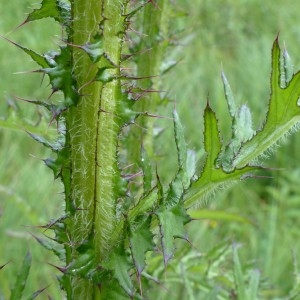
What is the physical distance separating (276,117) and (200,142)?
2.31 m

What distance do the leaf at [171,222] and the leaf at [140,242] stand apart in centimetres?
3

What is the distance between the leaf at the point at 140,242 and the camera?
0.87 meters

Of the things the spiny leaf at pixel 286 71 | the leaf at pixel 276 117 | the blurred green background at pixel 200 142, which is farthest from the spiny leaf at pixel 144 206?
the blurred green background at pixel 200 142

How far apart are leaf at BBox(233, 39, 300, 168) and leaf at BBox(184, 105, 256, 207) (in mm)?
30

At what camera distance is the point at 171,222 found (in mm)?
872

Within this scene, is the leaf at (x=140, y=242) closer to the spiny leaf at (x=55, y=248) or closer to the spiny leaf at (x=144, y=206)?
the spiny leaf at (x=144, y=206)

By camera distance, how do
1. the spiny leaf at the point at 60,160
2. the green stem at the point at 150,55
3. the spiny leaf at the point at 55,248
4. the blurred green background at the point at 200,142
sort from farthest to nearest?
1. the blurred green background at the point at 200,142
2. the green stem at the point at 150,55
3. the spiny leaf at the point at 55,248
4. the spiny leaf at the point at 60,160

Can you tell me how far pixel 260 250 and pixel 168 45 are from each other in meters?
1.81

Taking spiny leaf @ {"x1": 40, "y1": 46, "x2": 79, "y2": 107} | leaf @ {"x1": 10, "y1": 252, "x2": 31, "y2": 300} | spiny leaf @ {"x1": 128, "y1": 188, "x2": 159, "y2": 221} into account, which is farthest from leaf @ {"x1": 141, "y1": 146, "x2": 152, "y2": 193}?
leaf @ {"x1": 10, "y1": 252, "x2": 31, "y2": 300}

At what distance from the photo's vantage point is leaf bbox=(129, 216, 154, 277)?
0.87 m

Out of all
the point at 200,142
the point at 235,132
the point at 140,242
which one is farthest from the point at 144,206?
the point at 200,142

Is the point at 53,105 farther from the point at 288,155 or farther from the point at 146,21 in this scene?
the point at 288,155

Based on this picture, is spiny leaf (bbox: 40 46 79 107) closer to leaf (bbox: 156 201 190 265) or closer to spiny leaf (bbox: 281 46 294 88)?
leaf (bbox: 156 201 190 265)

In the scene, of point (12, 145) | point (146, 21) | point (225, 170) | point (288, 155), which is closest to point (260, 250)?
point (288, 155)
